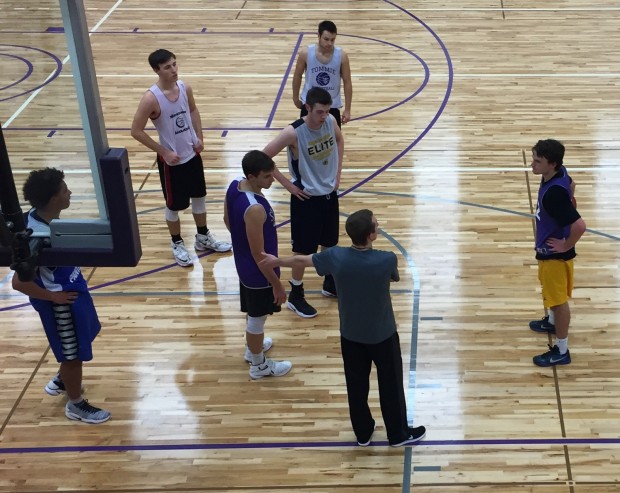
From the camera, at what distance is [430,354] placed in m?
5.83

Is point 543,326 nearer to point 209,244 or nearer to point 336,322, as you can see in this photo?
point 336,322

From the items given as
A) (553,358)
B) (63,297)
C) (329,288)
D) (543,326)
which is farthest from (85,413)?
(543,326)

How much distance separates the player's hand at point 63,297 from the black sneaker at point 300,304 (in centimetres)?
205

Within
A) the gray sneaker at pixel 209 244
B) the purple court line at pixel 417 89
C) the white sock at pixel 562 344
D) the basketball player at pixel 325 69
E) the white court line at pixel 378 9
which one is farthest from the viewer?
the white court line at pixel 378 9

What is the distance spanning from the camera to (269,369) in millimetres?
5672

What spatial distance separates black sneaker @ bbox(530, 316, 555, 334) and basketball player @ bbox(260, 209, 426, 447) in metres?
1.50

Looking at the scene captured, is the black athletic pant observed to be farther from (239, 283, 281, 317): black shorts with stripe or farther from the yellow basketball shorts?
the yellow basketball shorts

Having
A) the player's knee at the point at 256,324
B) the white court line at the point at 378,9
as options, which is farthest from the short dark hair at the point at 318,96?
the white court line at the point at 378,9

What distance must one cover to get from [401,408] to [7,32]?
2.98m

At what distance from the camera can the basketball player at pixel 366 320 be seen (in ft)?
14.3

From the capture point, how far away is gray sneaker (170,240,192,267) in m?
7.07

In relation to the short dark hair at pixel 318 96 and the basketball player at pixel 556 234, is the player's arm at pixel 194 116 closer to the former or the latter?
Answer: the short dark hair at pixel 318 96

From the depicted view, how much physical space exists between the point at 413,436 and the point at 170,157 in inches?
121

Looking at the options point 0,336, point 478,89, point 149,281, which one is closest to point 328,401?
point 149,281
